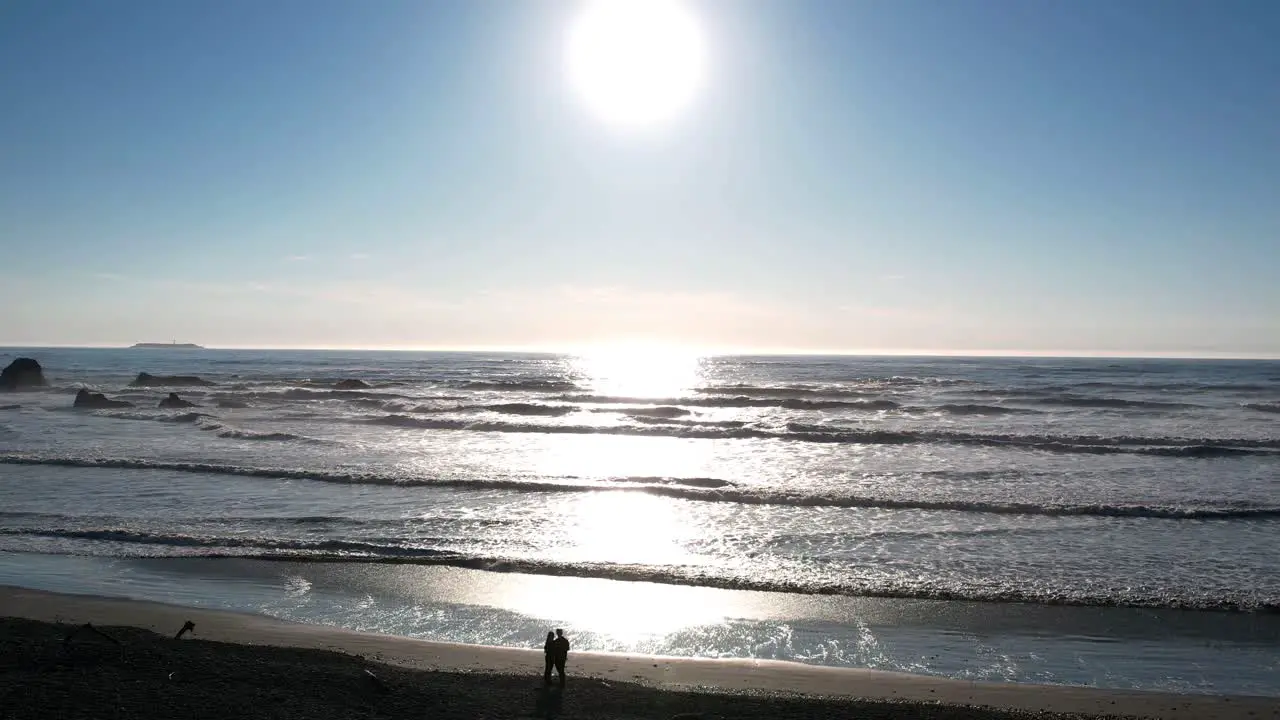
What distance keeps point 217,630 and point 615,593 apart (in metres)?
5.11

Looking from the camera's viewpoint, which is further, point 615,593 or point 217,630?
point 615,593

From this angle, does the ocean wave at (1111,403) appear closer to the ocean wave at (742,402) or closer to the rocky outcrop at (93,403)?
the ocean wave at (742,402)

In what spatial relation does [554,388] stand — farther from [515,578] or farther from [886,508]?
[515,578]

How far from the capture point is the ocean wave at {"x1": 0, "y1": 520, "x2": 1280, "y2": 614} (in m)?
11.4

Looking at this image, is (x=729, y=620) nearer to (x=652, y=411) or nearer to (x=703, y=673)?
(x=703, y=673)

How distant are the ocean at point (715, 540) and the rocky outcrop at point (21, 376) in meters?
36.0

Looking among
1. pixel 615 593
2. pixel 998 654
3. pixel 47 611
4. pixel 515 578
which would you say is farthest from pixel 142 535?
pixel 998 654

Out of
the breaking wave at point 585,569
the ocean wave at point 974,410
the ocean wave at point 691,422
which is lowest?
the ocean wave at point 691,422

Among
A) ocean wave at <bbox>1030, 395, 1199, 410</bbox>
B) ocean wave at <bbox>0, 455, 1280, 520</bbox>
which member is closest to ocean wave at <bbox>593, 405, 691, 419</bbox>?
ocean wave at <bbox>0, 455, 1280, 520</bbox>

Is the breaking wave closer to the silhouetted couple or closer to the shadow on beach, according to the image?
the silhouetted couple

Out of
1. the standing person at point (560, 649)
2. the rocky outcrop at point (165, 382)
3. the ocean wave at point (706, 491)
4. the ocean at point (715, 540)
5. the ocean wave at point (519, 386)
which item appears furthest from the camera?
the ocean wave at point (519, 386)

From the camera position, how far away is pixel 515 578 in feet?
40.7

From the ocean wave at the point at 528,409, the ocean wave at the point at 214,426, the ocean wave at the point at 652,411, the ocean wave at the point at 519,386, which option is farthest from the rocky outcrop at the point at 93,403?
the ocean wave at the point at 519,386

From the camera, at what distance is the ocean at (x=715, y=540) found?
10078mm
